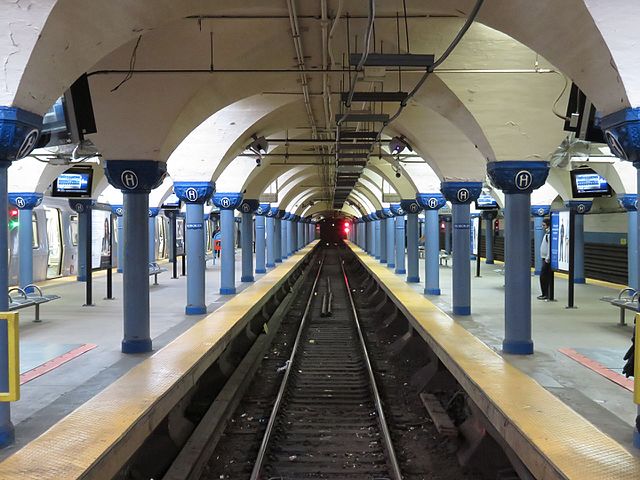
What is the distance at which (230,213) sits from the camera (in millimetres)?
16422

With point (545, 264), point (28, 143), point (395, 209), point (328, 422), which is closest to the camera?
point (28, 143)

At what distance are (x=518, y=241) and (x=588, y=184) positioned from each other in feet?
27.6

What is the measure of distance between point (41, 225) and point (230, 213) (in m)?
6.63

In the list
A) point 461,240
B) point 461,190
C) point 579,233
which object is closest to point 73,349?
point 461,240

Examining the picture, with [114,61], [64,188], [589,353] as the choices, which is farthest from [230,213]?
[589,353]

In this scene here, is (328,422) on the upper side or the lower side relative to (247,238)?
lower

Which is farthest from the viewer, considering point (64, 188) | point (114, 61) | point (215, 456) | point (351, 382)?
point (64, 188)

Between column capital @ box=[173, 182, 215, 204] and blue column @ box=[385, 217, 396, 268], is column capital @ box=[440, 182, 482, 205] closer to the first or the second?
column capital @ box=[173, 182, 215, 204]

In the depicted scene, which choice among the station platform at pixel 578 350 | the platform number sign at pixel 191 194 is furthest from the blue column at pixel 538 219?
the platform number sign at pixel 191 194

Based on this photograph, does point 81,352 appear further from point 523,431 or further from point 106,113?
point 523,431

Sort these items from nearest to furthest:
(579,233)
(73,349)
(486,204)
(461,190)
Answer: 1. (73,349)
2. (461,190)
3. (579,233)
4. (486,204)

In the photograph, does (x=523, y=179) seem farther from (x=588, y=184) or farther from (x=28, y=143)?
(x=588, y=184)

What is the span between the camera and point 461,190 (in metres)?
12.2

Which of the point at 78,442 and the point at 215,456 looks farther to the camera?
the point at 215,456
